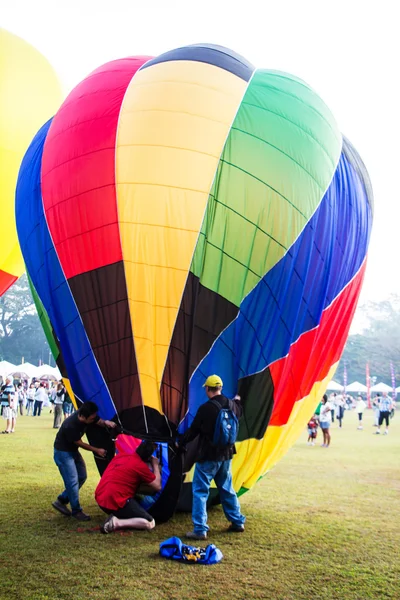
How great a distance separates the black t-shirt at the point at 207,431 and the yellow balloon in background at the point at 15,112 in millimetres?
5107

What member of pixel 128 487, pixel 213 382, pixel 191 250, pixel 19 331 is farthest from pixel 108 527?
pixel 19 331

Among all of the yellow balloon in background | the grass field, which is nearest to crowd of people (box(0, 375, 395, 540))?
the grass field

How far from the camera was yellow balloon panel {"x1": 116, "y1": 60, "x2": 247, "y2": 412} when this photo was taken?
5.71 metres

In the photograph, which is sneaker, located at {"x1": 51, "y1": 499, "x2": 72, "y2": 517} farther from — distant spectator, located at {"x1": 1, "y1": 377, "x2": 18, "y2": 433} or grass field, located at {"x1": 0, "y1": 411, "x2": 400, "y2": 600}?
distant spectator, located at {"x1": 1, "y1": 377, "x2": 18, "y2": 433}

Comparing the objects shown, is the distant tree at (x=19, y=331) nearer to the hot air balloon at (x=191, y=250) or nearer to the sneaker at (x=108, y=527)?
the hot air balloon at (x=191, y=250)

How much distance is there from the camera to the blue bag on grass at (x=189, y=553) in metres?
4.56

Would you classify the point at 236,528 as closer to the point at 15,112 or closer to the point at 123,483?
the point at 123,483

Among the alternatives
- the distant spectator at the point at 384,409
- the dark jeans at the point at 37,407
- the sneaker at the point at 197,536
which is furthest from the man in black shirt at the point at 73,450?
the dark jeans at the point at 37,407

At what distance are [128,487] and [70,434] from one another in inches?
36.9

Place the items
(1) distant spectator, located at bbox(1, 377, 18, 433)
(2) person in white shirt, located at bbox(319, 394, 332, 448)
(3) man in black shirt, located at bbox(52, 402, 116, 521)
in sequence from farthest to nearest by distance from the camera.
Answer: (1) distant spectator, located at bbox(1, 377, 18, 433)
(2) person in white shirt, located at bbox(319, 394, 332, 448)
(3) man in black shirt, located at bbox(52, 402, 116, 521)

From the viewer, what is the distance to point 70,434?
595 centimetres

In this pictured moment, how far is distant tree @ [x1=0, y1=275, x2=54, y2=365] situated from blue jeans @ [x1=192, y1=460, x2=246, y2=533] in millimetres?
61112

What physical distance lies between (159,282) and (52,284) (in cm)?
136

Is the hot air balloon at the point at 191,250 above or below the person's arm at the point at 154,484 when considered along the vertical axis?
above
